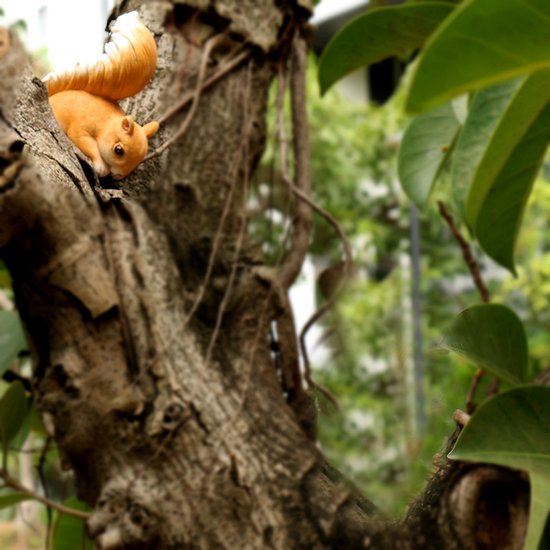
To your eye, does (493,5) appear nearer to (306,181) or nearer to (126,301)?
(126,301)

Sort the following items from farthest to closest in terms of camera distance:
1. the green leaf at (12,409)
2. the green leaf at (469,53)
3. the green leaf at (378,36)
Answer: the green leaf at (12,409)
the green leaf at (378,36)
the green leaf at (469,53)

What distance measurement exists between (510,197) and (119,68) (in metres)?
0.27

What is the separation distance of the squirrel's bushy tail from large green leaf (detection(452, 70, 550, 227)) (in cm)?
15

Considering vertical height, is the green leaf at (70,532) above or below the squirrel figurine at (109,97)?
below

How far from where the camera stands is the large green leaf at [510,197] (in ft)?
1.04

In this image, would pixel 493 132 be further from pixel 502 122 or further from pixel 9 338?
pixel 9 338

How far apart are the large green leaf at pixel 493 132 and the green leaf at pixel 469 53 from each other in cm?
11

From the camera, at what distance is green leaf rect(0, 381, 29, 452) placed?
0.49 meters

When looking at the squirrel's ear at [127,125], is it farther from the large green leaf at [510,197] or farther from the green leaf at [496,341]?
the large green leaf at [510,197]

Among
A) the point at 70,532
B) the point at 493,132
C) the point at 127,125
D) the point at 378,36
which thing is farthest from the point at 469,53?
the point at 70,532

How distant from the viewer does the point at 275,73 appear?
486 millimetres

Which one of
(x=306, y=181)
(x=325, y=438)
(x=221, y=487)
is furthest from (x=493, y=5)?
(x=306, y=181)

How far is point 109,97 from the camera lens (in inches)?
4.5

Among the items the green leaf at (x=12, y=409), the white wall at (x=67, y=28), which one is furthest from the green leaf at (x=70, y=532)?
the white wall at (x=67, y=28)
